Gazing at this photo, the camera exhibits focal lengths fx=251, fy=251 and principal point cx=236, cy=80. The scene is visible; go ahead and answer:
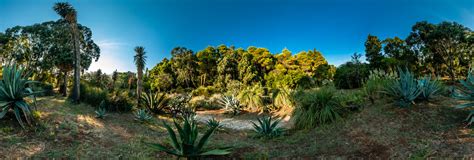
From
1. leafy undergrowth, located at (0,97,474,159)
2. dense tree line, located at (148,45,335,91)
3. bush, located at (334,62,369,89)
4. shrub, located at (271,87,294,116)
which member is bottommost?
leafy undergrowth, located at (0,97,474,159)

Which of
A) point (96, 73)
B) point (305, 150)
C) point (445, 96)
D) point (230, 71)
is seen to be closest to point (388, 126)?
point (305, 150)

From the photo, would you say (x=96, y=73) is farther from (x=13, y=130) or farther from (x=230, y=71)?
(x=13, y=130)

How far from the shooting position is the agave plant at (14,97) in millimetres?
5566

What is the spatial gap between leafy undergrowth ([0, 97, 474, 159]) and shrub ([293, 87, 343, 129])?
392 mm

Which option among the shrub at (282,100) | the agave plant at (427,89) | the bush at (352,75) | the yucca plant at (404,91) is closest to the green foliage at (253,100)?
the shrub at (282,100)

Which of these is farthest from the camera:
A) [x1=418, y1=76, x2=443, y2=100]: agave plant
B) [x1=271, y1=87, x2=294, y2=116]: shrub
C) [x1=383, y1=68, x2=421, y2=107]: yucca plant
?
[x1=271, y1=87, x2=294, y2=116]: shrub

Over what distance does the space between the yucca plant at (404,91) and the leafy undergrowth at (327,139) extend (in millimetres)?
256

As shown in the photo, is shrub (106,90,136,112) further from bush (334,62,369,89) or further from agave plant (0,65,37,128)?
bush (334,62,369,89)

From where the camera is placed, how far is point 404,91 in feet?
22.9

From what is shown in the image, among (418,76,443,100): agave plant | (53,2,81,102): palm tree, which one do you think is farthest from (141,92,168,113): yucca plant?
(418,76,443,100): agave plant

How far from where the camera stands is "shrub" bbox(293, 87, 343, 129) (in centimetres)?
782

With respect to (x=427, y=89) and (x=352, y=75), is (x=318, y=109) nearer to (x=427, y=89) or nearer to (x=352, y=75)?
(x=427, y=89)

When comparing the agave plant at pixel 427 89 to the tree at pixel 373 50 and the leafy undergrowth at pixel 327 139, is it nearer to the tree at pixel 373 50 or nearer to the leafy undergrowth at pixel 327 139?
the leafy undergrowth at pixel 327 139

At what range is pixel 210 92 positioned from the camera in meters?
32.6
